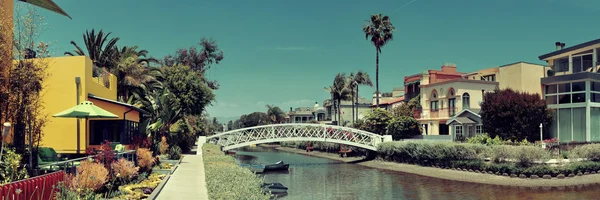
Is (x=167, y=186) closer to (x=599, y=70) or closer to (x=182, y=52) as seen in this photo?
(x=599, y=70)

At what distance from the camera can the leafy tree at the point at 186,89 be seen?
1906 inches

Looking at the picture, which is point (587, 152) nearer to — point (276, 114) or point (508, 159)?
point (508, 159)

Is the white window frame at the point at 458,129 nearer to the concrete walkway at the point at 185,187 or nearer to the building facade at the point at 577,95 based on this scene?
the building facade at the point at 577,95

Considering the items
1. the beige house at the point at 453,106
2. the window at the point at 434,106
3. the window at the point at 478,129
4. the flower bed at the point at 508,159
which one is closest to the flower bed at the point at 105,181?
the flower bed at the point at 508,159

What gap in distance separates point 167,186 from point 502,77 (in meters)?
41.0

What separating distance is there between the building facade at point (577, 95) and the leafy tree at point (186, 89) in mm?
31656

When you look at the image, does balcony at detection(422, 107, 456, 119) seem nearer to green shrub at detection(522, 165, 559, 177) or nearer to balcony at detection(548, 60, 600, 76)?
balcony at detection(548, 60, 600, 76)

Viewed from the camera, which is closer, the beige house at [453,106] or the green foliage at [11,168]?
the green foliage at [11,168]

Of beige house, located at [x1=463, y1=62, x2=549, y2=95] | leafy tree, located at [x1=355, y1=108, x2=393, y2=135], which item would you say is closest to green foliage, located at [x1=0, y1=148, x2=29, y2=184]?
beige house, located at [x1=463, y1=62, x2=549, y2=95]

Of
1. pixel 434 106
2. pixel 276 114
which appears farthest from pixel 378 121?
pixel 276 114

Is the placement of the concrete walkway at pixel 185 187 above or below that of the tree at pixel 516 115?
below

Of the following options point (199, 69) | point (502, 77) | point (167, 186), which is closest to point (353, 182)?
point (167, 186)

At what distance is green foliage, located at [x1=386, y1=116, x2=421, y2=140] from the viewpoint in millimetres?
50938

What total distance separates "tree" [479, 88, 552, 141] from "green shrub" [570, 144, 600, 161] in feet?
13.2
